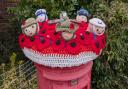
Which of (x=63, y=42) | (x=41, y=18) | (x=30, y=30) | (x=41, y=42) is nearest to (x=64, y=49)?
(x=63, y=42)

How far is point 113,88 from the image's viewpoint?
4914 millimetres

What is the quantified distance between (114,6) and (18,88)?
179 cm

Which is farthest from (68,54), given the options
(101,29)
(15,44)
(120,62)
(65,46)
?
(15,44)

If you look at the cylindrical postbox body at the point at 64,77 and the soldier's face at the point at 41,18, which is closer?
the cylindrical postbox body at the point at 64,77

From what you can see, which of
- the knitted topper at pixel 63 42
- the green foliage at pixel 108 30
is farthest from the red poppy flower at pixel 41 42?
the green foliage at pixel 108 30

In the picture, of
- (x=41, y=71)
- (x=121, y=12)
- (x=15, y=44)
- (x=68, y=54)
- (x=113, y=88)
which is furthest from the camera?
(x=15, y=44)

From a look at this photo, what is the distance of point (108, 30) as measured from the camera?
4.65 m

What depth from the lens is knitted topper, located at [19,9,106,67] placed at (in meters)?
3.35

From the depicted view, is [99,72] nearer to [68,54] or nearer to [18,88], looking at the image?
[18,88]

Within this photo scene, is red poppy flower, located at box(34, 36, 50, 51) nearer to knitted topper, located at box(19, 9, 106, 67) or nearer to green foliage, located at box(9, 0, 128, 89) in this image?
knitted topper, located at box(19, 9, 106, 67)

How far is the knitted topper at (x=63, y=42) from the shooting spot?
3.35 metres

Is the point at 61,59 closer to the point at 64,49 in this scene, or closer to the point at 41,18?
the point at 64,49

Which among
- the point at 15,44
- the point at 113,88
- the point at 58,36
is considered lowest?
the point at 113,88

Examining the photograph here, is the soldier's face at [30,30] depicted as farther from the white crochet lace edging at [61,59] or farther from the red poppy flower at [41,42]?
the white crochet lace edging at [61,59]
